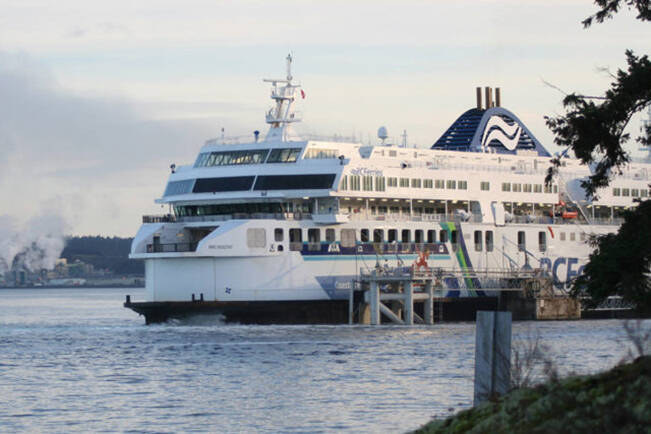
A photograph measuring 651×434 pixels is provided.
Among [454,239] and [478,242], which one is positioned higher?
[454,239]

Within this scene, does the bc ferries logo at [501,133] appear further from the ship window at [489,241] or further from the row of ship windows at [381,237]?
the ship window at [489,241]

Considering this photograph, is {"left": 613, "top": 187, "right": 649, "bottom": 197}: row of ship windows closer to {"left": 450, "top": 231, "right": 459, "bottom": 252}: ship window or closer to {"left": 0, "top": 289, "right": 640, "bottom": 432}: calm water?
{"left": 450, "top": 231, "right": 459, "bottom": 252}: ship window

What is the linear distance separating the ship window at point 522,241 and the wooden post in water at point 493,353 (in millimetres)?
41737

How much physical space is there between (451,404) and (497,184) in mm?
34331

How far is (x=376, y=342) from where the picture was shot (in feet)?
140

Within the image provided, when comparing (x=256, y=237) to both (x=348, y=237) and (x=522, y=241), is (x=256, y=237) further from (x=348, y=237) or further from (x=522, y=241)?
(x=522, y=241)

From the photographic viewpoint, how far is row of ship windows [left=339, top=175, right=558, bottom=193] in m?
52.4

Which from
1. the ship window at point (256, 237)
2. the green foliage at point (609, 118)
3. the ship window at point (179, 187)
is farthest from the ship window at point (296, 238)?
the green foliage at point (609, 118)

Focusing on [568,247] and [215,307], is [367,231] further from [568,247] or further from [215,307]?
[568,247]

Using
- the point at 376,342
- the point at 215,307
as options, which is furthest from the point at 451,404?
the point at 215,307

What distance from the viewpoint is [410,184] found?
55500mm

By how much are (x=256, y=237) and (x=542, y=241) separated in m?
17.5

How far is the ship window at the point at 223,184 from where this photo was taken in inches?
2036

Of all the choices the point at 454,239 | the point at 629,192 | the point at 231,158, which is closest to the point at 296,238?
the point at 231,158
